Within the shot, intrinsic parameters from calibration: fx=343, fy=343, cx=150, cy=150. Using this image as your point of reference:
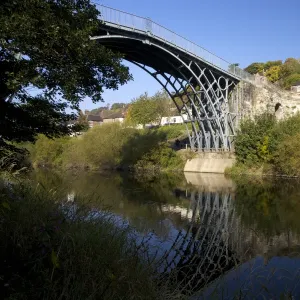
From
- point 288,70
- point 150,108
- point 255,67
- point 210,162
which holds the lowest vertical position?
point 210,162

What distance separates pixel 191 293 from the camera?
18.7ft

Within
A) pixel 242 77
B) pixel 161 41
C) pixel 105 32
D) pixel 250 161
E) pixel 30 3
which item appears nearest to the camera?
pixel 30 3

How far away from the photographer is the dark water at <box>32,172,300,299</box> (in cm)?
592

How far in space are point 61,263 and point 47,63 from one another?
4.81 metres

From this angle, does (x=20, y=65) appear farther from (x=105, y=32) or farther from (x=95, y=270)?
(x=105, y=32)

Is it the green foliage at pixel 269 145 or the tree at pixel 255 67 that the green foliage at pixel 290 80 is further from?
the green foliage at pixel 269 145

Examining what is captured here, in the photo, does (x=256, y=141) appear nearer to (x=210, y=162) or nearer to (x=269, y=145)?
(x=269, y=145)

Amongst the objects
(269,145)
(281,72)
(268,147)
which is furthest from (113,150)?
(281,72)

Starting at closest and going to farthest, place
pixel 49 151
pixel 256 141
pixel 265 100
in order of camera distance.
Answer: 1. pixel 256 141
2. pixel 265 100
3. pixel 49 151

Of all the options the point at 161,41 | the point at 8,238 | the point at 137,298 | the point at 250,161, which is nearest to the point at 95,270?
the point at 137,298

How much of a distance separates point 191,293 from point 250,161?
2758cm

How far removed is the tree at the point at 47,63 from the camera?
643cm

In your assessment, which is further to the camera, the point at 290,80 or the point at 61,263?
the point at 290,80

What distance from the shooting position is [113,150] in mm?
43125
